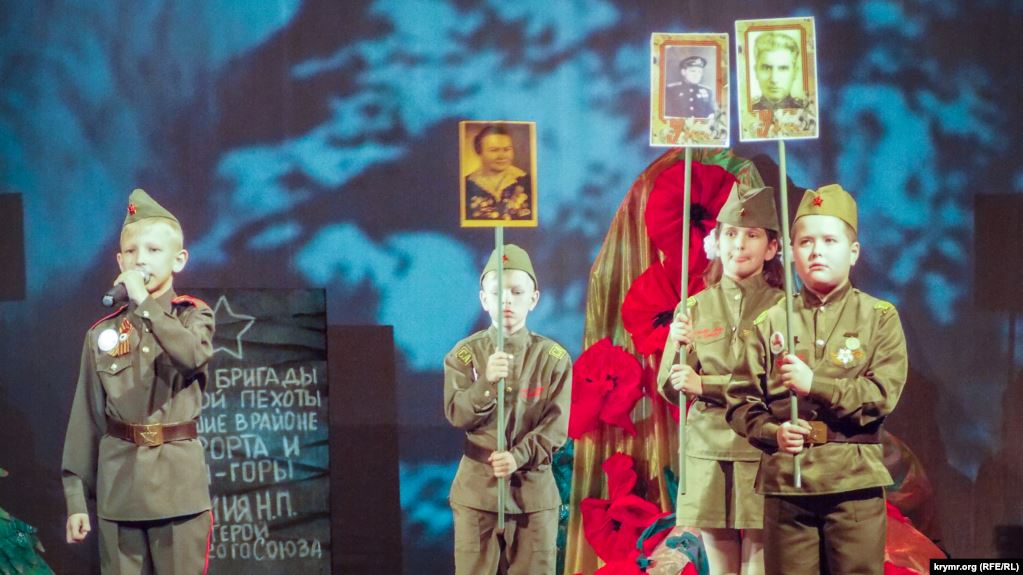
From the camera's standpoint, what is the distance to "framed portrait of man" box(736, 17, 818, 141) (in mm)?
4516

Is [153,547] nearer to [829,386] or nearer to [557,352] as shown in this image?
[557,352]

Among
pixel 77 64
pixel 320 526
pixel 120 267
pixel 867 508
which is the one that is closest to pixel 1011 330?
pixel 867 508

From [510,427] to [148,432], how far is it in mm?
1375

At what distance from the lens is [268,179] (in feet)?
15.8

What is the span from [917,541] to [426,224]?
2415 millimetres

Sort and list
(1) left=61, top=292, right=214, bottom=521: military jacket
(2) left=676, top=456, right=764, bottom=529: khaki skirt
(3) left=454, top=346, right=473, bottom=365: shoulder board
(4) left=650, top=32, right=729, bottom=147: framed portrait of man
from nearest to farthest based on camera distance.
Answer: (1) left=61, top=292, right=214, bottom=521: military jacket < (2) left=676, top=456, right=764, bottom=529: khaki skirt < (4) left=650, top=32, right=729, bottom=147: framed portrait of man < (3) left=454, top=346, right=473, bottom=365: shoulder board

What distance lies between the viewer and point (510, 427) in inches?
185

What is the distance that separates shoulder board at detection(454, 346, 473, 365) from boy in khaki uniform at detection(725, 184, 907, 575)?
3.41 feet

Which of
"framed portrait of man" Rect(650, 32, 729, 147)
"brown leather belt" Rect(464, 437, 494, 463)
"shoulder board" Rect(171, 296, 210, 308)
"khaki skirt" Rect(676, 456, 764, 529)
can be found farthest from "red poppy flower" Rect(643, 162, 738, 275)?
"shoulder board" Rect(171, 296, 210, 308)

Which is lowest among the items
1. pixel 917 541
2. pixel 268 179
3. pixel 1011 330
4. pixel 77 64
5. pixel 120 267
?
pixel 917 541

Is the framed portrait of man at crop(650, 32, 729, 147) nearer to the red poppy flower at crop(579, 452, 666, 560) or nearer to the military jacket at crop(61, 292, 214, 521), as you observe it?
the red poppy flower at crop(579, 452, 666, 560)

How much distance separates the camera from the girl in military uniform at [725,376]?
14.9 ft

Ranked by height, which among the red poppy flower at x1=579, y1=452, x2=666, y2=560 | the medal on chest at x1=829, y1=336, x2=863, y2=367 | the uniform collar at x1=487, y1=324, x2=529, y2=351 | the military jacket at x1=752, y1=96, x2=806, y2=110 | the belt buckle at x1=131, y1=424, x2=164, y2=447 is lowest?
the red poppy flower at x1=579, y1=452, x2=666, y2=560

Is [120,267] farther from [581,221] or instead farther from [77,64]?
[581,221]
